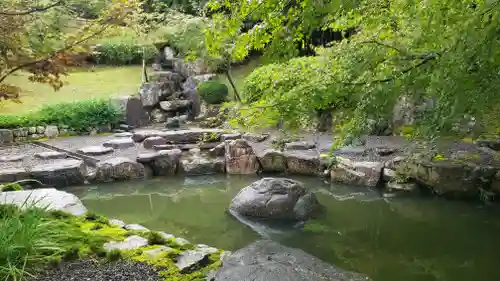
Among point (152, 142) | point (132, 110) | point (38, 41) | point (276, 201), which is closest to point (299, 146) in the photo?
point (276, 201)

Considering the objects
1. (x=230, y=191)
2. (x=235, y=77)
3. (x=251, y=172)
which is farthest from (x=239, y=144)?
(x=235, y=77)

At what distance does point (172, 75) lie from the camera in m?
15.3

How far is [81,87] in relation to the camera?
15.6m

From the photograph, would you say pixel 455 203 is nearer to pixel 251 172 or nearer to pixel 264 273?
pixel 251 172

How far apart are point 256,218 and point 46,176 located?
436cm

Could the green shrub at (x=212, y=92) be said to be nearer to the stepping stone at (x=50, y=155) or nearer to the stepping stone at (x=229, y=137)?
the stepping stone at (x=229, y=137)

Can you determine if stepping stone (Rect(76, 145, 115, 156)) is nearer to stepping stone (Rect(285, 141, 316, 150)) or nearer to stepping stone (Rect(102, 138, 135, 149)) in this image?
stepping stone (Rect(102, 138, 135, 149))

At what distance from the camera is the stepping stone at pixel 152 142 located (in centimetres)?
1032

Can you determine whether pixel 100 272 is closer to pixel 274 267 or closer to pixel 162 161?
pixel 274 267

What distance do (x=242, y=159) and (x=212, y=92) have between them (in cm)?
459

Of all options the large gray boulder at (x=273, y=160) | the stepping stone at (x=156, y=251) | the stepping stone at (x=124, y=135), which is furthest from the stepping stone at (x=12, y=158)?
the stepping stone at (x=156, y=251)

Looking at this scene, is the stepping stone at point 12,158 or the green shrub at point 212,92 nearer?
the stepping stone at point 12,158

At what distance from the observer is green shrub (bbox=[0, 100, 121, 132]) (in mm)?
11242

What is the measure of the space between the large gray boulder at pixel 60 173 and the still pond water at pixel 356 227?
0.37 metres
